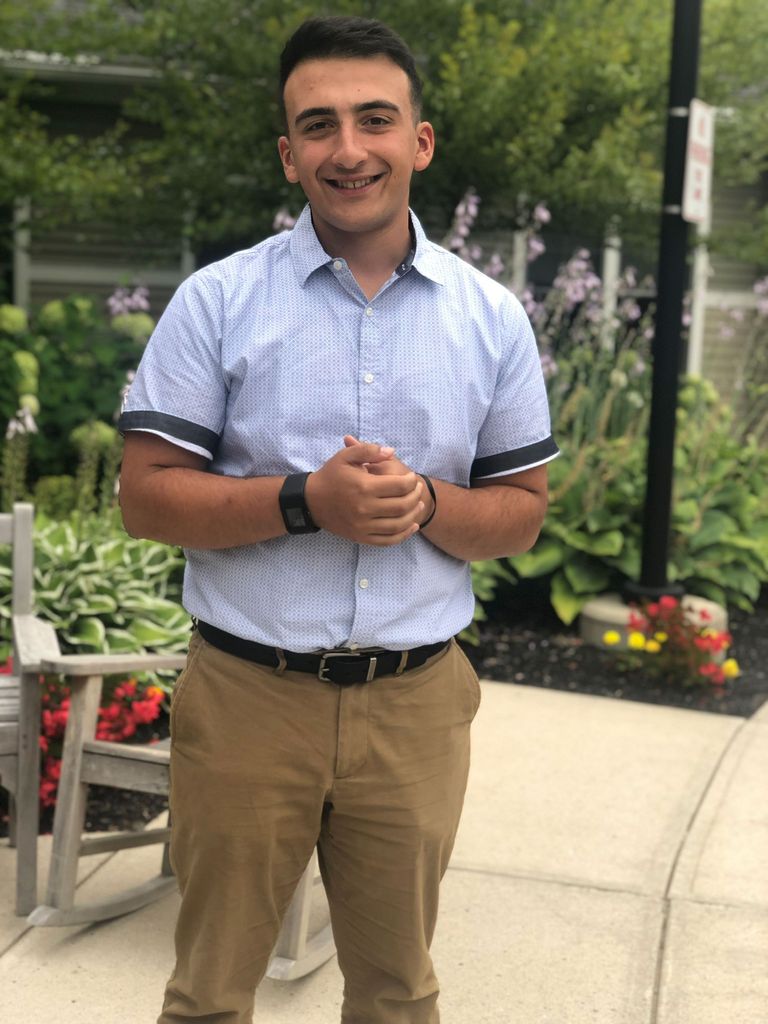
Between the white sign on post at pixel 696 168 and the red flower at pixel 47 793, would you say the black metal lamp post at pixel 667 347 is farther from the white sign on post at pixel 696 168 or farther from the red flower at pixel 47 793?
the red flower at pixel 47 793

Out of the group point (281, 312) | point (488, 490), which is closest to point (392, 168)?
point (281, 312)

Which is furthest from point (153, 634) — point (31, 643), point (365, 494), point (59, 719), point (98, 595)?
point (365, 494)

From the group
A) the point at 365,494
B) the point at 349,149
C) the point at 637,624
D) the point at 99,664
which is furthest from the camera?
the point at 637,624

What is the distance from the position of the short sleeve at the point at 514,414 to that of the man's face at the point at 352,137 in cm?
27

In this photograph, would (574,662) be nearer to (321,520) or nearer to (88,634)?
(88,634)

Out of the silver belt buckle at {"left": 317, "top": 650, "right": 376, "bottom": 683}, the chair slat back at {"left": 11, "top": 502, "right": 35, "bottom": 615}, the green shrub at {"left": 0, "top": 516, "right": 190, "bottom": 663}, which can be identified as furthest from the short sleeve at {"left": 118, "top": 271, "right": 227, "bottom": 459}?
the green shrub at {"left": 0, "top": 516, "right": 190, "bottom": 663}

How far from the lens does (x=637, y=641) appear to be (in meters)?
5.43

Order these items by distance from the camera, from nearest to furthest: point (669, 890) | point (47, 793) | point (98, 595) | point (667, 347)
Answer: point (669, 890)
point (47, 793)
point (98, 595)
point (667, 347)

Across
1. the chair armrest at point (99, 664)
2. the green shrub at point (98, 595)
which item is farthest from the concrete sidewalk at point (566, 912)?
the green shrub at point (98, 595)

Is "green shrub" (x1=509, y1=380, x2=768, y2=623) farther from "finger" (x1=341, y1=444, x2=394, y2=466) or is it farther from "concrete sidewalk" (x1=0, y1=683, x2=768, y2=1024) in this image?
"finger" (x1=341, y1=444, x2=394, y2=466)

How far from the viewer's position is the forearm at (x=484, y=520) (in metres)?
1.90

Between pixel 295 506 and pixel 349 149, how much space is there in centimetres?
53

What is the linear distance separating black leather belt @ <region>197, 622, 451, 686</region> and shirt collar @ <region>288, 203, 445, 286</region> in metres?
0.56

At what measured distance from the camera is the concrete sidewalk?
281cm
